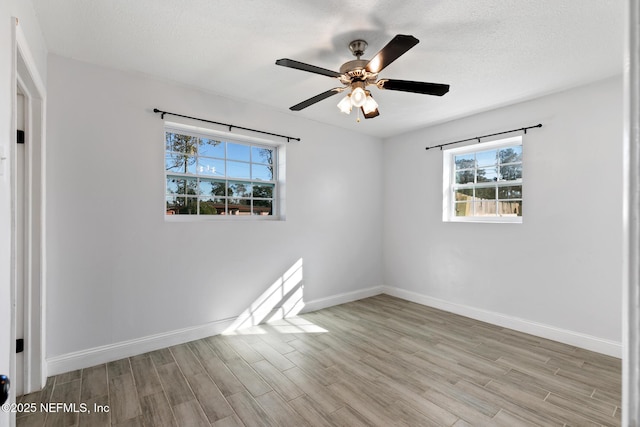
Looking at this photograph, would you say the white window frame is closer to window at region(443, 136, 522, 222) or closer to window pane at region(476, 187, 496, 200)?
window at region(443, 136, 522, 222)

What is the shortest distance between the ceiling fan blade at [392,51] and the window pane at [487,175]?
2.49m

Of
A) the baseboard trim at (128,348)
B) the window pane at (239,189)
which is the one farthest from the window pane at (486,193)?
the baseboard trim at (128,348)

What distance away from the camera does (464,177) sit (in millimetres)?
4117

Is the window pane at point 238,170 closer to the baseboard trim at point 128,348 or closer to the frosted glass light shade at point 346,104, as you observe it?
the baseboard trim at point 128,348

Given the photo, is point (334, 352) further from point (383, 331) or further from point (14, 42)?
point (14, 42)

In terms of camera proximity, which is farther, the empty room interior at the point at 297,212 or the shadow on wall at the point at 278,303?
the shadow on wall at the point at 278,303

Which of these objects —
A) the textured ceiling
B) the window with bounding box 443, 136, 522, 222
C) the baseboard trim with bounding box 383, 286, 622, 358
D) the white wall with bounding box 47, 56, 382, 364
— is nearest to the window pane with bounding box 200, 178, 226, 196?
the white wall with bounding box 47, 56, 382, 364

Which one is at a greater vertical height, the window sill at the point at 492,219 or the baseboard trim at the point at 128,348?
the window sill at the point at 492,219

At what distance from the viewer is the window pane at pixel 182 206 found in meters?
3.17

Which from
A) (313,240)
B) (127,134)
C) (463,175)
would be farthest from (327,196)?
(127,134)

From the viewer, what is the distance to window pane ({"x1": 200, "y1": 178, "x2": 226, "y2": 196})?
11.1 feet

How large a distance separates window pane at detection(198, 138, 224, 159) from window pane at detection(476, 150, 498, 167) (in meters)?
3.20

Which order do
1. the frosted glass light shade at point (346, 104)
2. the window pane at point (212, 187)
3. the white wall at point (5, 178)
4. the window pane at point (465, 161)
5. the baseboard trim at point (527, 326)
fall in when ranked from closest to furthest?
the white wall at point (5, 178) < the frosted glass light shade at point (346, 104) < the baseboard trim at point (527, 326) < the window pane at point (212, 187) < the window pane at point (465, 161)

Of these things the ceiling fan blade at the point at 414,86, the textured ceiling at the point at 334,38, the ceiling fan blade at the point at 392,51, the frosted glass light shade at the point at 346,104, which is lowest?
the frosted glass light shade at the point at 346,104
